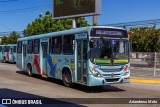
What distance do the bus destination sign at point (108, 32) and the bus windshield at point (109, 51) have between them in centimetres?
21

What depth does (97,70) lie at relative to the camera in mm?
14281

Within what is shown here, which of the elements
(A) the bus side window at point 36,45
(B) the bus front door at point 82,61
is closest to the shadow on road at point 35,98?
(B) the bus front door at point 82,61

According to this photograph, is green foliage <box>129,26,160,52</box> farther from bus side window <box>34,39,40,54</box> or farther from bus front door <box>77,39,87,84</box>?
bus front door <box>77,39,87,84</box>

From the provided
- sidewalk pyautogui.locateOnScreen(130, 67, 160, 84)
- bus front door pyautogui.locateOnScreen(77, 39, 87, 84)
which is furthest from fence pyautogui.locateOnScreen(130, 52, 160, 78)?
bus front door pyautogui.locateOnScreen(77, 39, 87, 84)

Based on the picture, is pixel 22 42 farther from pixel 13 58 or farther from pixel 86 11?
pixel 13 58

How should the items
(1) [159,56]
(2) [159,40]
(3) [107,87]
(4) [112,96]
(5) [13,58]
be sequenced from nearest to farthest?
(4) [112,96]
(3) [107,87]
(1) [159,56]
(2) [159,40]
(5) [13,58]

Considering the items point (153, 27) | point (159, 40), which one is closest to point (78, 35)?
point (159, 40)

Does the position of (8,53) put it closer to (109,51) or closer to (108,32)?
(108,32)

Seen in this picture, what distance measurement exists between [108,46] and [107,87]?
292 cm

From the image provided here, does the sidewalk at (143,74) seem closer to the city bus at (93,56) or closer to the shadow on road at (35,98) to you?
the city bus at (93,56)

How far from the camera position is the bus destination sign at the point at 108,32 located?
14.5 m

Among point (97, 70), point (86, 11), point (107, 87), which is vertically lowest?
point (107, 87)

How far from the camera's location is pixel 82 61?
14844mm

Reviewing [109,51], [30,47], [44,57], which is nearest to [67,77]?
[109,51]
